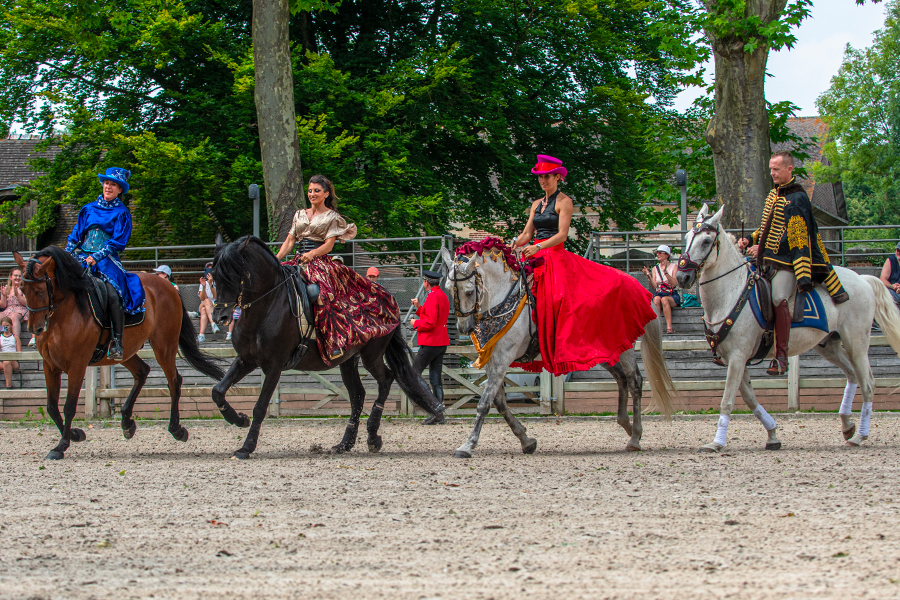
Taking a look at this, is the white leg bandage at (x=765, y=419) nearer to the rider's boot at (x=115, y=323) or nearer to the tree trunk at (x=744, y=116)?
the rider's boot at (x=115, y=323)

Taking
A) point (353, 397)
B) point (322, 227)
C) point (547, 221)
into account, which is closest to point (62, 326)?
point (322, 227)

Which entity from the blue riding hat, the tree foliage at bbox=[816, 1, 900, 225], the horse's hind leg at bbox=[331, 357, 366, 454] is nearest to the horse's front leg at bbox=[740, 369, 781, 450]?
the horse's hind leg at bbox=[331, 357, 366, 454]

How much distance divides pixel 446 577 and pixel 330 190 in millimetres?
6195

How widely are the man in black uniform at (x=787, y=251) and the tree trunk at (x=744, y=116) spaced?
26.8ft

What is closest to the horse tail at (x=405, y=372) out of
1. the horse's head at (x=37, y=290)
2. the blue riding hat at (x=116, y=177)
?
the blue riding hat at (x=116, y=177)

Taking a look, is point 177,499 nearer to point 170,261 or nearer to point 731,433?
point 731,433

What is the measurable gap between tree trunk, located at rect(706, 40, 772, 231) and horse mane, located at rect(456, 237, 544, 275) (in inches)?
367

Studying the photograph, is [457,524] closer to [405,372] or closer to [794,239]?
[405,372]

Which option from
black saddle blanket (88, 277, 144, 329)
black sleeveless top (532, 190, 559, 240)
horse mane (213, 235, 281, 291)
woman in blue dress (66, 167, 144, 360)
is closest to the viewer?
horse mane (213, 235, 281, 291)

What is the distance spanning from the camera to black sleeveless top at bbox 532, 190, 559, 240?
8.95m

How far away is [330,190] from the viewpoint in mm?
9562

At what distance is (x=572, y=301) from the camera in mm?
8719

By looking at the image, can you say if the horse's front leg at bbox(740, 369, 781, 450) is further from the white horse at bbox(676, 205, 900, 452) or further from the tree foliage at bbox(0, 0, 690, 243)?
the tree foliage at bbox(0, 0, 690, 243)

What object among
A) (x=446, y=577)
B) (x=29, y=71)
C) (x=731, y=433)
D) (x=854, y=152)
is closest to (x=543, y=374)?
(x=731, y=433)
